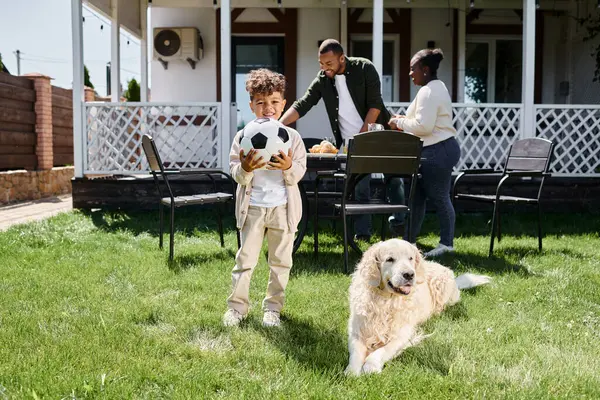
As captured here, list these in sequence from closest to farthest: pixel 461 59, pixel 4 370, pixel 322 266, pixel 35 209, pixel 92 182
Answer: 1. pixel 4 370
2. pixel 322 266
3. pixel 92 182
4. pixel 35 209
5. pixel 461 59

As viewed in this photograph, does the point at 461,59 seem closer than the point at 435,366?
No

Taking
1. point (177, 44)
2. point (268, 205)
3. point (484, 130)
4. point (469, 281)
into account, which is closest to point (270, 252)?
point (268, 205)

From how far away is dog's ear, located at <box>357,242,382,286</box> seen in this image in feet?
8.93

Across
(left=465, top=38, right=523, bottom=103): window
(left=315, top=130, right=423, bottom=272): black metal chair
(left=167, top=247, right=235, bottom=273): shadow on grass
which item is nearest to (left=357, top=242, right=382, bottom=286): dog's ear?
(left=315, top=130, right=423, bottom=272): black metal chair

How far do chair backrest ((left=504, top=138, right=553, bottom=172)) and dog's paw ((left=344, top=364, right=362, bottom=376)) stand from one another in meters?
3.61

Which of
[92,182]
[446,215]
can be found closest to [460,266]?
[446,215]

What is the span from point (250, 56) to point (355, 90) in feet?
20.4

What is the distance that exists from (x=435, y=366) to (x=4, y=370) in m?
1.82

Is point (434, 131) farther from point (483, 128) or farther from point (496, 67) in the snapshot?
point (496, 67)

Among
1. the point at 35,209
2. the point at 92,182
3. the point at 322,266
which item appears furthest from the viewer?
the point at 35,209

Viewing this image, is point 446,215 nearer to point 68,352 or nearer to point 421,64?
point 421,64

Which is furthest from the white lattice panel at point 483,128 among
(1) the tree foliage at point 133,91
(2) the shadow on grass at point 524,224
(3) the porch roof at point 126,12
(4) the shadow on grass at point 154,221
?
(1) the tree foliage at point 133,91

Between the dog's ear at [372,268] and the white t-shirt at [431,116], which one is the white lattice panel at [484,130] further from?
the dog's ear at [372,268]

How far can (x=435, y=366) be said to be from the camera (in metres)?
2.60
